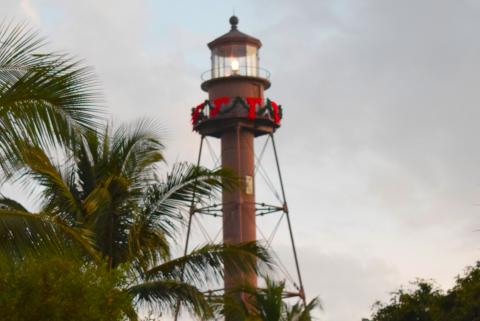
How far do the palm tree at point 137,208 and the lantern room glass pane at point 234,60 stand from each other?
109 ft

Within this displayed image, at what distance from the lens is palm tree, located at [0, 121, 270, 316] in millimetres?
23641

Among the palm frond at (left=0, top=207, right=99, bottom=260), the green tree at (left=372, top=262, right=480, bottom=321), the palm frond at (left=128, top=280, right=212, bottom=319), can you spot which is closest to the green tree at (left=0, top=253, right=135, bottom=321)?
the palm frond at (left=0, top=207, right=99, bottom=260)

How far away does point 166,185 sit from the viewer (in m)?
25.2

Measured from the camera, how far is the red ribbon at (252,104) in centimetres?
5785

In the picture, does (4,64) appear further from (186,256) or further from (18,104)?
(186,256)

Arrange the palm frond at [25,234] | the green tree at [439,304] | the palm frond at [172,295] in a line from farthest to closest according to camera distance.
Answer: the green tree at [439,304] → the palm frond at [172,295] → the palm frond at [25,234]

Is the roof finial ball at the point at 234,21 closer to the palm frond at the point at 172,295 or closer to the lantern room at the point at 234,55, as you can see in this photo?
the lantern room at the point at 234,55

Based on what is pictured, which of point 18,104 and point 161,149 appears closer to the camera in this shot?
point 18,104

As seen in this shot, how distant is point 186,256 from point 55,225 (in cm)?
689

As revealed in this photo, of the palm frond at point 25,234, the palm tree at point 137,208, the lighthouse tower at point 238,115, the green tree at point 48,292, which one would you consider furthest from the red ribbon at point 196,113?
the palm frond at point 25,234

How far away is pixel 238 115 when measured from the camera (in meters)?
58.0

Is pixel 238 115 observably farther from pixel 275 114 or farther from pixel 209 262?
pixel 209 262

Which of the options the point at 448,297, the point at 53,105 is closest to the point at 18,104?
the point at 53,105

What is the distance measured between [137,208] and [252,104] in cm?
3328
